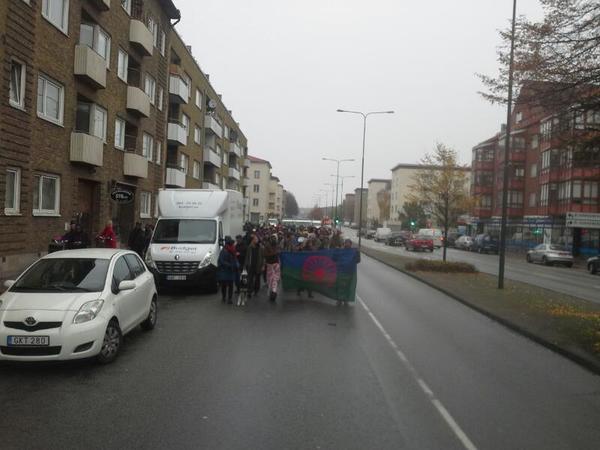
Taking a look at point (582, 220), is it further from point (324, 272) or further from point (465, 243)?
point (324, 272)

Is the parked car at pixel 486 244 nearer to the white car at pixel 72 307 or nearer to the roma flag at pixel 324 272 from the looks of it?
the roma flag at pixel 324 272

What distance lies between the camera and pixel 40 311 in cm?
650

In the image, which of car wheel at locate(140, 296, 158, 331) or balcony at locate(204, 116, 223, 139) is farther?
balcony at locate(204, 116, 223, 139)

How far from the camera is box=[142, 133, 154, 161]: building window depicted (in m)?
28.7

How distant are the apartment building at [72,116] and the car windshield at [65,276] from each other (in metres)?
8.74

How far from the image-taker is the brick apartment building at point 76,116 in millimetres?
15773

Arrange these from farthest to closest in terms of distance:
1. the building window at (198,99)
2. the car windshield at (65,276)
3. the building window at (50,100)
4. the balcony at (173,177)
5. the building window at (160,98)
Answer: the building window at (198,99) < the balcony at (173,177) < the building window at (160,98) < the building window at (50,100) < the car windshield at (65,276)

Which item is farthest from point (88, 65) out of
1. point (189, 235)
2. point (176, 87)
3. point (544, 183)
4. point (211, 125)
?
point (544, 183)

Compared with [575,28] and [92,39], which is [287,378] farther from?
[92,39]

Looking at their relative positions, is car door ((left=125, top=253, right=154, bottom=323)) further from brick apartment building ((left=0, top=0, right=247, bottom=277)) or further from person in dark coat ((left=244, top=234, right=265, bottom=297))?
brick apartment building ((left=0, top=0, right=247, bottom=277))

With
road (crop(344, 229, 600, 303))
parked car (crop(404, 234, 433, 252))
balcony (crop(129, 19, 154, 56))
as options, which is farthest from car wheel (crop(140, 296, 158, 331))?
parked car (crop(404, 234, 433, 252))

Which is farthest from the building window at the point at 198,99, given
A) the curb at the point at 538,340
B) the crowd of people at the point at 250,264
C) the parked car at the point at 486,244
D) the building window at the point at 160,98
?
the curb at the point at 538,340

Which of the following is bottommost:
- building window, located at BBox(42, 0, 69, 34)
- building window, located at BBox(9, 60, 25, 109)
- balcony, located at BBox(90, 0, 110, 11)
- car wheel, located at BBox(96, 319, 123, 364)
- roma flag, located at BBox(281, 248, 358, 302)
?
car wheel, located at BBox(96, 319, 123, 364)

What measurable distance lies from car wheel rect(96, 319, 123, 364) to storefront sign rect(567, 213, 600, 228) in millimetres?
38845
